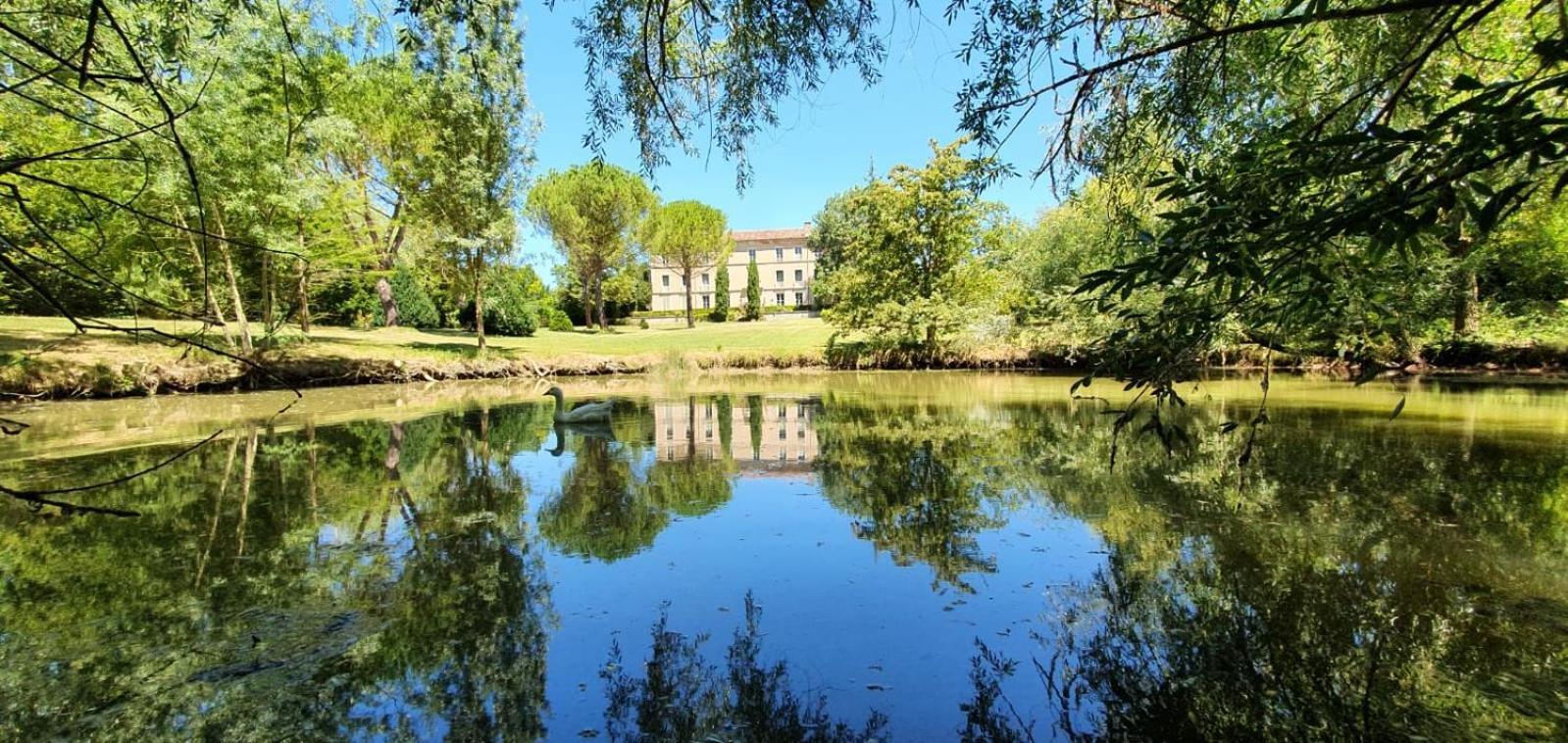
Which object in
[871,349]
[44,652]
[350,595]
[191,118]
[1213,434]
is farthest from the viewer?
[871,349]

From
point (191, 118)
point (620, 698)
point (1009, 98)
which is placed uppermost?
point (191, 118)

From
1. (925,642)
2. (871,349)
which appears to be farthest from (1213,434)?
(871,349)

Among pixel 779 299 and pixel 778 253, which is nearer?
pixel 779 299

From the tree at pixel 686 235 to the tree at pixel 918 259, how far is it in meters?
16.6

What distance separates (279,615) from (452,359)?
18.4 m

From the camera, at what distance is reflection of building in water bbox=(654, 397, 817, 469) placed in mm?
9092

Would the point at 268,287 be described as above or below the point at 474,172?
below

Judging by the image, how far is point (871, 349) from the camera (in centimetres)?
2575

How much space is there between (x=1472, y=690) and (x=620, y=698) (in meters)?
3.65

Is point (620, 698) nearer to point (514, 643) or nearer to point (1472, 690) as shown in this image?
point (514, 643)

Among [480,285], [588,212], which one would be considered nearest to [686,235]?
[588,212]

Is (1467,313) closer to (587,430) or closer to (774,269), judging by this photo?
(587,430)

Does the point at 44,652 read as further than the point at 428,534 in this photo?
No

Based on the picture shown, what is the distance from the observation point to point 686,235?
41.0m
